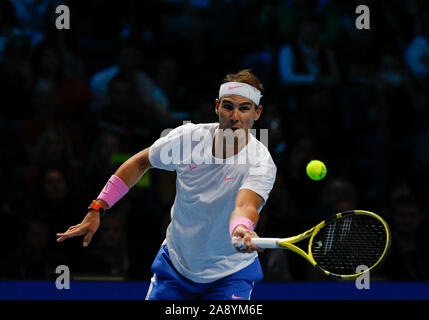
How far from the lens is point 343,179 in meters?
6.78

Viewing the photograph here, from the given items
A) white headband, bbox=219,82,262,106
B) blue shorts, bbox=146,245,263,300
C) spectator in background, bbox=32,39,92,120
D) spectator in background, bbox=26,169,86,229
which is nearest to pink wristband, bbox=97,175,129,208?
blue shorts, bbox=146,245,263,300

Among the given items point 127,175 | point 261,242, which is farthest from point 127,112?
point 261,242

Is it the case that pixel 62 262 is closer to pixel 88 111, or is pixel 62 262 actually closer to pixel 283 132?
pixel 88 111

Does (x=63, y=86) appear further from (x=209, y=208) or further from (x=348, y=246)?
(x=348, y=246)

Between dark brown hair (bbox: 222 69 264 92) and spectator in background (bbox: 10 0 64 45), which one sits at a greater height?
spectator in background (bbox: 10 0 64 45)

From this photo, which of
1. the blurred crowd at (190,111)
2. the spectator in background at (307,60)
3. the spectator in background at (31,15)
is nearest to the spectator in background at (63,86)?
the blurred crowd at (190,111)

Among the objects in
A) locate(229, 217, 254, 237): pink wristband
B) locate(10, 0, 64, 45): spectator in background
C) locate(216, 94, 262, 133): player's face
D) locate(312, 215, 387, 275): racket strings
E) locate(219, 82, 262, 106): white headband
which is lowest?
locate(312, 215, 387, 275): racket strings

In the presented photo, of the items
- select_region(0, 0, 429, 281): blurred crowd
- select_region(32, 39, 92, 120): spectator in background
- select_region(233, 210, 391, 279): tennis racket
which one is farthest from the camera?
select_region(32, 39, 92, 120): spectator in background

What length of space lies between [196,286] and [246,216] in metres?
0.63

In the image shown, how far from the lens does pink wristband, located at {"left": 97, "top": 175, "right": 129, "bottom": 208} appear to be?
4.17 metres

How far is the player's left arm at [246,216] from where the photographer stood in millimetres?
3540

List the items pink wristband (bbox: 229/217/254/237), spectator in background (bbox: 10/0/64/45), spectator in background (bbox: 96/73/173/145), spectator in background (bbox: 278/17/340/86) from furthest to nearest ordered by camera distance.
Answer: spectator in background (bbox: 10/0/64/45) → spectator in background (bbox: 278/17/340/86) → spectator in background (bbox: 96/73/173/145) → pink wristband (bbox: 229/217/254/237)

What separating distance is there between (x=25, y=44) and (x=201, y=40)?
202 cm

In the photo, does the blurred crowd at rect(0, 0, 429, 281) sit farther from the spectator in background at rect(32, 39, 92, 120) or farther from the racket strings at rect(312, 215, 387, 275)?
the racket strings at rect(312, 215, 387, 275)
